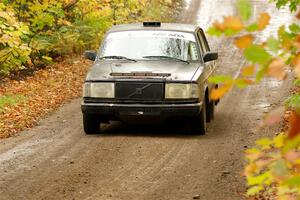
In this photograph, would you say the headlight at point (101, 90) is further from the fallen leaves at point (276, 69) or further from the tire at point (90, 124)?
the fallen leaves at point (276, 69)

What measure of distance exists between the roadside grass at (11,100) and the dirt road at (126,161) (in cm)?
122

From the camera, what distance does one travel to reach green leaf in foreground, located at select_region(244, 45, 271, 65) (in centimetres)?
147

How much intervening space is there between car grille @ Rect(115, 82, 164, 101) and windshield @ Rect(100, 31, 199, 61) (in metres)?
0.92

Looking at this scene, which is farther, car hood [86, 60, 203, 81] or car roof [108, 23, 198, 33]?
car roof [108, 23, 198, 33]

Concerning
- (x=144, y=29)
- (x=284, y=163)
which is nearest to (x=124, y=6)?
(x=144, y=29)

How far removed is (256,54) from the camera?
57.9 inches

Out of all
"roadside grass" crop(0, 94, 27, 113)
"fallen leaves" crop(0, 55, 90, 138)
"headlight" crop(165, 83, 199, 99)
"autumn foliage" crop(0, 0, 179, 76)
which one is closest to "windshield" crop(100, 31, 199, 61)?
"headlight" crop(165, 83, 199, 99)

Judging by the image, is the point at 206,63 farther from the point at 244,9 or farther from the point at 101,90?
the point at 244,9

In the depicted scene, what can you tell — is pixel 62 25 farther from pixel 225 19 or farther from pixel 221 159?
pixel 225 19

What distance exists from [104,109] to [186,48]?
1.97 metres

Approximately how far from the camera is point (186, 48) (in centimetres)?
1017

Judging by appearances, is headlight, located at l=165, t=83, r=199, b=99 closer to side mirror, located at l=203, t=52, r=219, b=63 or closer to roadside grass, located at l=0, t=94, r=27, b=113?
side mirror, located at l=203, t=52, r=219, b=63

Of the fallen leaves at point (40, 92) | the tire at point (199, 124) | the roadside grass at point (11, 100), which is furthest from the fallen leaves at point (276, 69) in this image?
the roadside grass at point (11, 100)

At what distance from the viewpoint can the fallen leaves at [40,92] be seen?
1127 centimetres
